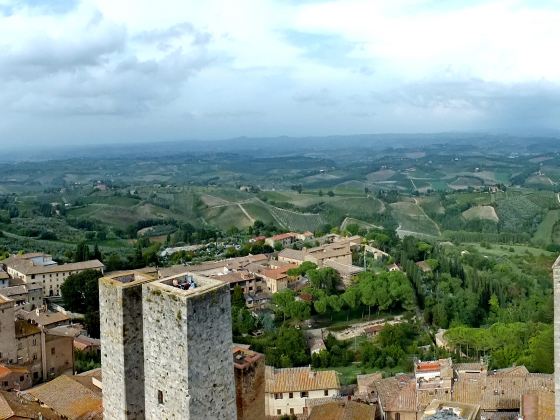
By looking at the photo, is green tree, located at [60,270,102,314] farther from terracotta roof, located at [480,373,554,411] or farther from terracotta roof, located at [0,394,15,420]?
terracotta roof, located at [480,373,554,411]

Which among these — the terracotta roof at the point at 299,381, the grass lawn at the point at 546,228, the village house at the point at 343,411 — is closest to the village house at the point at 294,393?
the terracotta roof at the point at 299,381

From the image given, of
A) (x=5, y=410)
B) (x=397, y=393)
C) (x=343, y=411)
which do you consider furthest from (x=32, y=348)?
(x=397, y=393)

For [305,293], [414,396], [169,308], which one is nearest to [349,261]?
[305,293]

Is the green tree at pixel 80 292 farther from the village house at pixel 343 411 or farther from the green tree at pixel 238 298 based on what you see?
the village house at pixel 343 411

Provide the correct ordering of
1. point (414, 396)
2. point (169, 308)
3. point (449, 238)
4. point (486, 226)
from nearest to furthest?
point (169, 308), point (414, 396), point (449, 238), point (486, 226)

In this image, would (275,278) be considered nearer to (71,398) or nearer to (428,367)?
(428,367)

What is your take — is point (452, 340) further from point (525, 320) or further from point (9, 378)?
point (9, 378)

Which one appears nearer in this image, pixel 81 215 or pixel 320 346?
pixel 320 346

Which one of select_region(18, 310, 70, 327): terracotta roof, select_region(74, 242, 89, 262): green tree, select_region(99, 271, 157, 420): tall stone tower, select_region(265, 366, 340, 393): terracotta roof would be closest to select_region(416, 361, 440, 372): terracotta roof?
select_region(265, 366, 340, 393): terracotta roof
